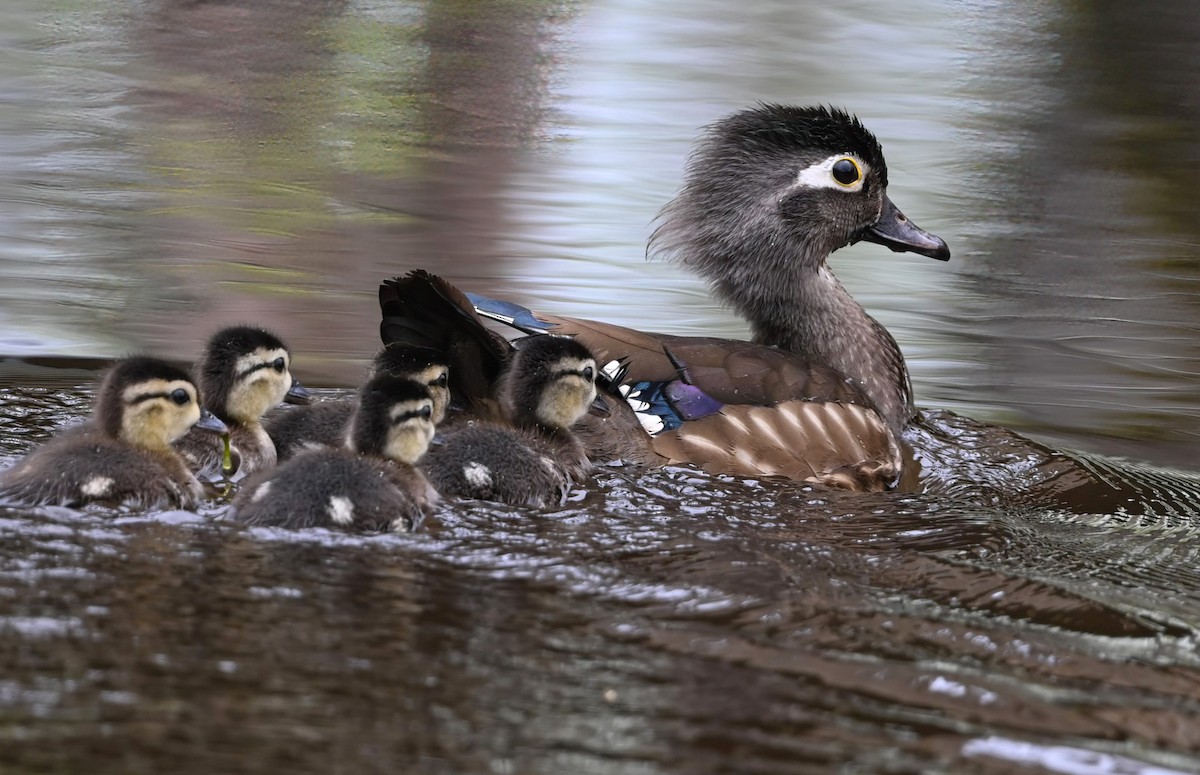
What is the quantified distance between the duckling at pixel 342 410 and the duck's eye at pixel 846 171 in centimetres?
194

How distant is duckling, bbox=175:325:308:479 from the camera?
5191 millimetres

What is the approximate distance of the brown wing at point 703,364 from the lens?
558cm

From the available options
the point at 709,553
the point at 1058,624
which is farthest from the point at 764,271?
the point at 1058,624

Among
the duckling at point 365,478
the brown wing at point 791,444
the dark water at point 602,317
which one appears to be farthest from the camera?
the brown wing at point 791,444

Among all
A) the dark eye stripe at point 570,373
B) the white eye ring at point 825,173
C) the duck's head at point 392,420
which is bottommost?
the duck's head at point 392,420

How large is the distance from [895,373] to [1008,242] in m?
3.54

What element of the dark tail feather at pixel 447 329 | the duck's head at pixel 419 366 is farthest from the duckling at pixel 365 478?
the dark tail feather at pixel 447 329

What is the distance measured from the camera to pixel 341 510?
171 inches

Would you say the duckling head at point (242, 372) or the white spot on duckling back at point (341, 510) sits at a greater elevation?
the duckling head at point (242, 372)

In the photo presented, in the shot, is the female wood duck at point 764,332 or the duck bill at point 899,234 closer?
the female wood duck at point 764,332

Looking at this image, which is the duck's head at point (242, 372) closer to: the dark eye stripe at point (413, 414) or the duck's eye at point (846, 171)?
the dark eye stripe at point (413, 414)

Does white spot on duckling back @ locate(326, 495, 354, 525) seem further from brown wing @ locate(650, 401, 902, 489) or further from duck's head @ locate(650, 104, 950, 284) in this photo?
duck's head @ locate(650, 104, 950, 284)

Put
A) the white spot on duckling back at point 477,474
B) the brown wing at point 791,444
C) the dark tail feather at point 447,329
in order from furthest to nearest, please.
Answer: the brown wing at point 791,444 → the dark tail feather at point 447,329 → the white spot on duckling back at point 477,474

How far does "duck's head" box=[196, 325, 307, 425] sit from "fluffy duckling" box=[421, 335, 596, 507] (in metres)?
0.65
